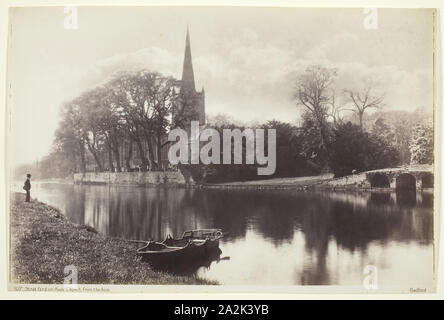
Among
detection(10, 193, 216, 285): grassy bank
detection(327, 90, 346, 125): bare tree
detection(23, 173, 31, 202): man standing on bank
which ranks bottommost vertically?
detection(10, 193, 216, 285): grassy bank

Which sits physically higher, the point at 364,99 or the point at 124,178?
the point at 364,99

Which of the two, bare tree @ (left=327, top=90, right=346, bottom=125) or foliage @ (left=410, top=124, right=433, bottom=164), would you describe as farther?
bare tree @ (left=327, top=90, right=346, bottom=125)

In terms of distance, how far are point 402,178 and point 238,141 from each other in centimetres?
285

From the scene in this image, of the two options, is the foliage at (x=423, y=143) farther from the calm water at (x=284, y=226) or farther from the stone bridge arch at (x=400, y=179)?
the calm water at (x=284, y=226)

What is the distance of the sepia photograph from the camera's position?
276 inches

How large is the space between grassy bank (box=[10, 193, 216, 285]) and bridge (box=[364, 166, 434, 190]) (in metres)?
3.32

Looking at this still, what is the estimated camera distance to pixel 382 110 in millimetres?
7207

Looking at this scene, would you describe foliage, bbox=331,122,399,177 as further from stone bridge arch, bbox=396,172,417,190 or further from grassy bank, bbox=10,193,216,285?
grassy bank, bbox=10,193,216,285

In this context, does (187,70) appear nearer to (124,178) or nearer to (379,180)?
(124,178)

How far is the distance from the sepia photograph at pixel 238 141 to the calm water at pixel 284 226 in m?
0.02

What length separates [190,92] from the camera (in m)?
7.32

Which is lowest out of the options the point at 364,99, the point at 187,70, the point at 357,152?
the point at 357,152

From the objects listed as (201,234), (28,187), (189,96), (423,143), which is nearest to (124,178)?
(28,187)

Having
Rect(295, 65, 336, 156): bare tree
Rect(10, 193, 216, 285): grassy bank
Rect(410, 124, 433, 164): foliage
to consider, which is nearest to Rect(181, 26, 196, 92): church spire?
Rect(295, 65, 336, 156): bare tree
